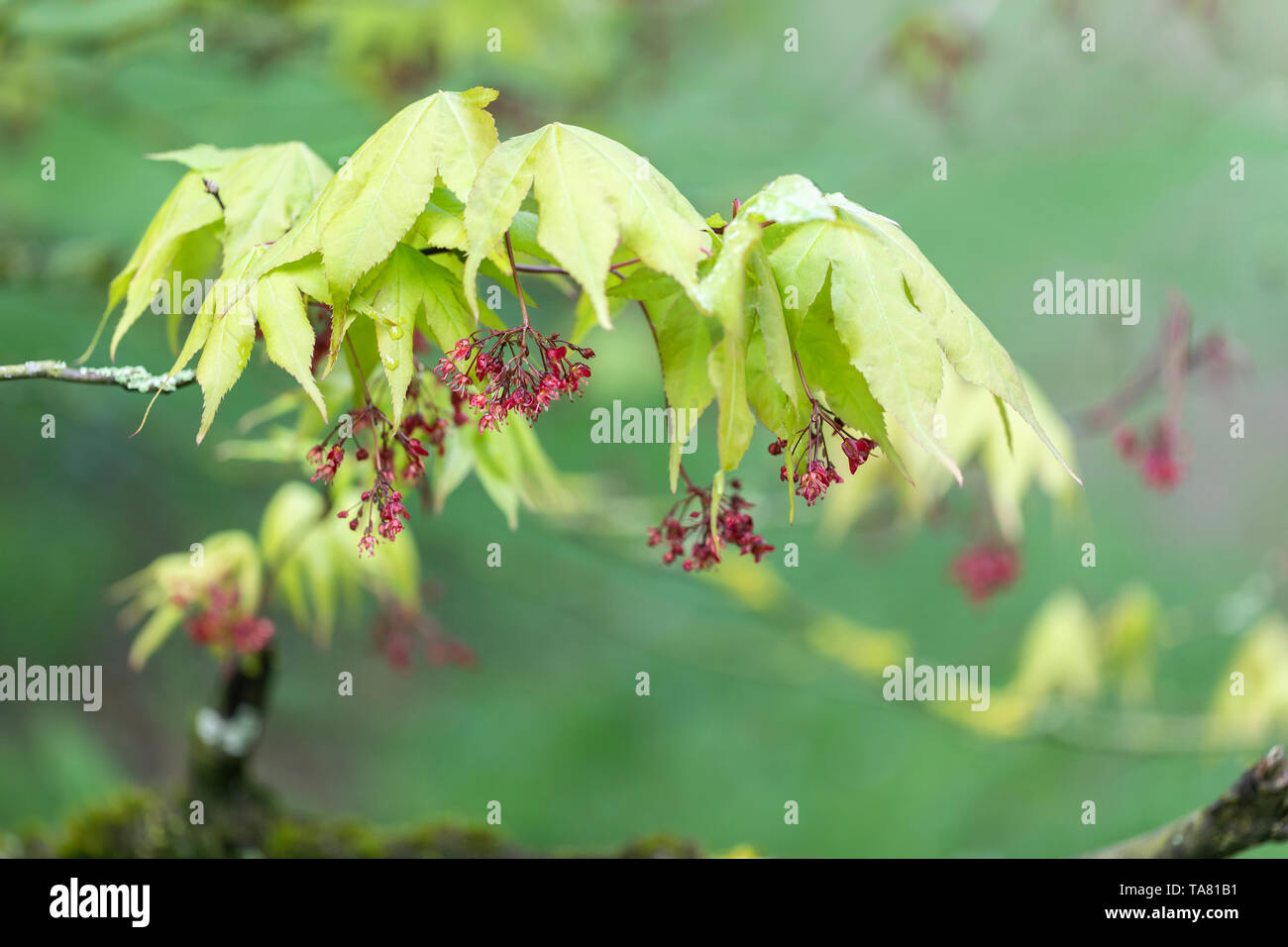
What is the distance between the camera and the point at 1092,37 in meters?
1.53

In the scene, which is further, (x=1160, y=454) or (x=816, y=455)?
(x=1160, y=454)

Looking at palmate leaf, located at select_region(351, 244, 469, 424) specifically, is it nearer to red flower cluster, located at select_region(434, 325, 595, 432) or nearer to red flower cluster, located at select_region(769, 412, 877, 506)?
red flower cluster, located at select_region(434, 325, 595, 432)

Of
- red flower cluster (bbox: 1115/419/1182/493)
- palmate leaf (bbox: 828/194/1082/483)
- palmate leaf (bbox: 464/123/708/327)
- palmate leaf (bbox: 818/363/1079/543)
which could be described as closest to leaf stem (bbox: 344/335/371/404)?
palmate leaf (bbox: 464/123/708/327)

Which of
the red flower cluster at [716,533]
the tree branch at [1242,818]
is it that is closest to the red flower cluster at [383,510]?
the red flower cluster at [716,533]

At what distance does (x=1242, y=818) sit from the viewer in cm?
54

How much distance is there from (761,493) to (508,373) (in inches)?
36.6

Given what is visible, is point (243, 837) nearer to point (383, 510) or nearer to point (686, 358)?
point (383, 510)

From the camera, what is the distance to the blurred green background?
140 cm

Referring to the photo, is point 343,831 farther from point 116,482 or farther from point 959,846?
point 959,846

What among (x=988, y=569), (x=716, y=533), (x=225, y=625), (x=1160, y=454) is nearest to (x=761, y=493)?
(x=988, y=569)

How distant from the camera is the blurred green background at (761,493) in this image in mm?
1396

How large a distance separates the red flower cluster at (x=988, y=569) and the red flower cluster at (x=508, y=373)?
81 centimetres

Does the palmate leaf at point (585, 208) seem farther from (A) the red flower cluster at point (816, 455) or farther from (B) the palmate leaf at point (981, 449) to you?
(B) the palmate leaf at point (981, 449)

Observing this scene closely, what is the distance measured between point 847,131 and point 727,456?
1.27 metres
